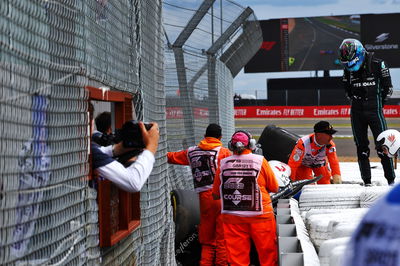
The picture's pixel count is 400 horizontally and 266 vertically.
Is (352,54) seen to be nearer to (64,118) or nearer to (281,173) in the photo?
(281,173)

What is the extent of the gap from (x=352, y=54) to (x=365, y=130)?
3.39 feet

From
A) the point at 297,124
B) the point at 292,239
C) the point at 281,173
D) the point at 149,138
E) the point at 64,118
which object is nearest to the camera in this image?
the point at 64,118

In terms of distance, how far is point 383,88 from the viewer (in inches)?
335

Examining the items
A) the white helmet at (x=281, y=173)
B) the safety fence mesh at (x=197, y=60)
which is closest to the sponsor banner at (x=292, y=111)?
the safety fence mesh at (x=197, y=60)

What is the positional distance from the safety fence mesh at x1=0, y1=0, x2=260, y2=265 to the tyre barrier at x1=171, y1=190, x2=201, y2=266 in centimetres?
162

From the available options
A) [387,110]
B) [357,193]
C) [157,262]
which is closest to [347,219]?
[157,262]

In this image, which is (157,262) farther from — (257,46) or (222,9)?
(257,46)

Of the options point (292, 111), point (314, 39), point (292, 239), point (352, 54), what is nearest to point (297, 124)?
point (292, 111)

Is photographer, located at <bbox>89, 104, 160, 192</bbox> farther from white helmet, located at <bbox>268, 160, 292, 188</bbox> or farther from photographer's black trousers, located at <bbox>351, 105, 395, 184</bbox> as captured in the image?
photographer's black trousers, located at <bbox>351, 105, 395, 184</bbox>

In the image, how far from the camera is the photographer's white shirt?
3.41m

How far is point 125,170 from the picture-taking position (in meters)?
3.43

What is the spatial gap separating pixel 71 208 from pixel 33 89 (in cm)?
71

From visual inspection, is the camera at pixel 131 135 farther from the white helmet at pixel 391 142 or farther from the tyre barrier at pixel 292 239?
the white helmet at pixel 391 142

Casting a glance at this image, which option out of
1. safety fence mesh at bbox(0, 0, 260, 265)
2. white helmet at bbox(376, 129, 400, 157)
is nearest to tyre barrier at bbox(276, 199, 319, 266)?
safety fence mesh at bbox(0, 0, 260, 265)
